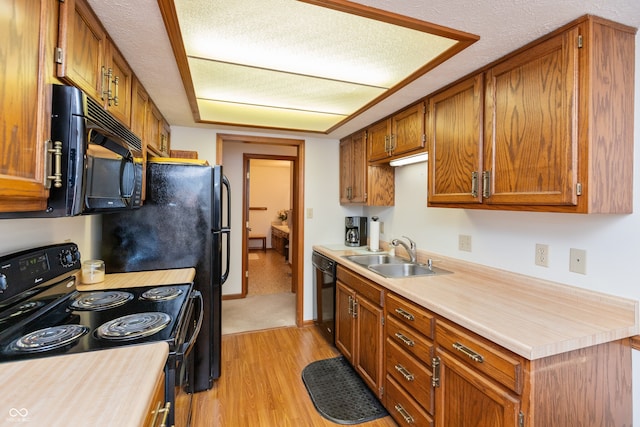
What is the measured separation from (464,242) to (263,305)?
2.78 meters

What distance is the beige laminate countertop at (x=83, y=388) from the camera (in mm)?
673

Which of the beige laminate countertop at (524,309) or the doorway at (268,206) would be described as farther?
the doorway at (268,206)

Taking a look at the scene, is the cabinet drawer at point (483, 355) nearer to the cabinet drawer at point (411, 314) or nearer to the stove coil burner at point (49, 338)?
the cabinet drawer at point (411, 314)

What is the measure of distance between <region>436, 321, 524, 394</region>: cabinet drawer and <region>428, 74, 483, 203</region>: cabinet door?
75cm

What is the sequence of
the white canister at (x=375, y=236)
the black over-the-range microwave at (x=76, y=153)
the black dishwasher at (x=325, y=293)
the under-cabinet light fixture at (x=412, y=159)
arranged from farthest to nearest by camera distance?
the white canister at (x=375, y=236)
the black dishwasher at (x=325, y=293)
the under-cabinet light fixture at (x=412, y=159)
the black over-the-range microwave at (x=76, y=153)

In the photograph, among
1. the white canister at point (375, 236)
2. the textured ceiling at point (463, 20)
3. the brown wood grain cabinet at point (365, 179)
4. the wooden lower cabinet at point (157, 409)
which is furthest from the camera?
the white canister at point (375, 236)

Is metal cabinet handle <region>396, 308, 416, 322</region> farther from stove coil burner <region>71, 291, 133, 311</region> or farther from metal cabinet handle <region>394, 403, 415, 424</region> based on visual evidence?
stove coil burner <region>71, 291, 133, 311</region>

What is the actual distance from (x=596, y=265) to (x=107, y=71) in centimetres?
242

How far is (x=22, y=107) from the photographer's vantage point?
0.82m

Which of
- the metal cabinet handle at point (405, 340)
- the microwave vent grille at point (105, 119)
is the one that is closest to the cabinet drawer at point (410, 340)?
the metal cabinet handle at point (405, 340)

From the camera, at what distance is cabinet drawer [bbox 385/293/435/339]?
1.52m

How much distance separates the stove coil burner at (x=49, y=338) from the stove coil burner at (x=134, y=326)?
0.07 m

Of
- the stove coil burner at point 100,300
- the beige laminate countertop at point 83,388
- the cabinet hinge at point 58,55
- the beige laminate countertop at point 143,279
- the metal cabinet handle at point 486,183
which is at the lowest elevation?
the beige laminate countertop at point 83,388

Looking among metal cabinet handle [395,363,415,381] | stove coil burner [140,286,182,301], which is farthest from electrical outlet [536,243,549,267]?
stove coil burner [140,286,182,301]
